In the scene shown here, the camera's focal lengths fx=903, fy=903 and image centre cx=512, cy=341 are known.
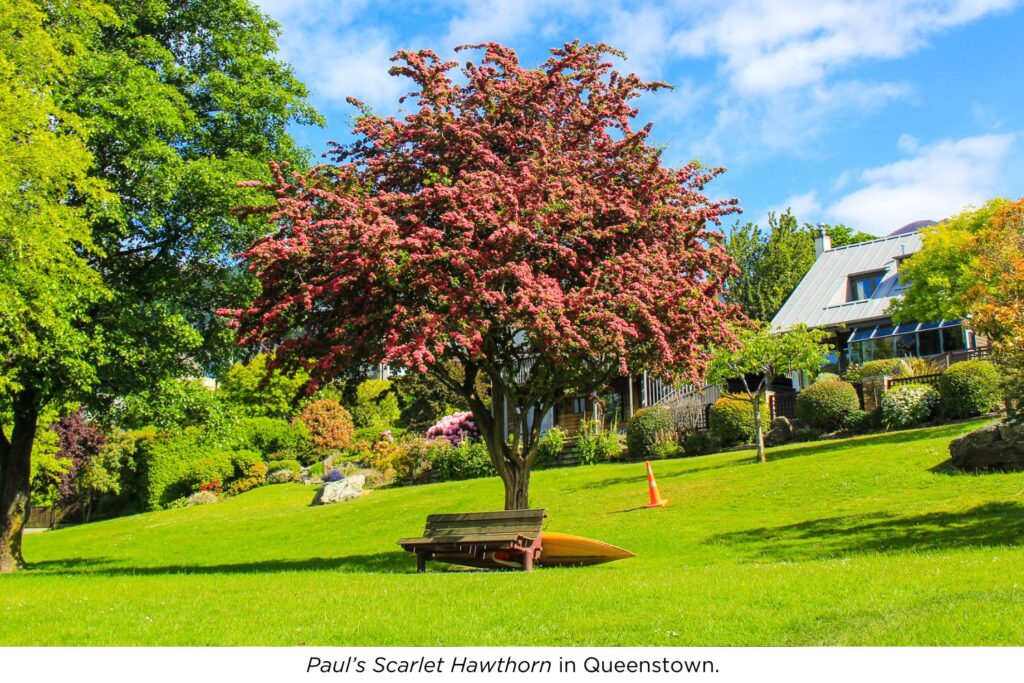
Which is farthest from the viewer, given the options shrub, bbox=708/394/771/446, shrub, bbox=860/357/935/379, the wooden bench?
shrub, bbox=860/357/935/379

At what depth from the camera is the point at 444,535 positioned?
14172mm

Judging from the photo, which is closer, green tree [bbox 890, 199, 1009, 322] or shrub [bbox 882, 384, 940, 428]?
shrub [bbox 882, 384, 940, 428]

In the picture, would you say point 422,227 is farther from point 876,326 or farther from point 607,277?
point 876,326

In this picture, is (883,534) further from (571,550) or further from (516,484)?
(516,484)

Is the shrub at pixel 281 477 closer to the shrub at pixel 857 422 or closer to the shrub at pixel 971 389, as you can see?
the shrub at pixel 857 422

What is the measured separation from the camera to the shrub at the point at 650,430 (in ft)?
100

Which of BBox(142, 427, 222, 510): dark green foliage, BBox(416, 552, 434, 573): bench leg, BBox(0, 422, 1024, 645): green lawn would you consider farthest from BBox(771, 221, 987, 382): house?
BBox(416, 552, 434, 573): bench leg

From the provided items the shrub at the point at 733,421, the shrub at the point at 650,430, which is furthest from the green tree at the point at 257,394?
the shrub at the point at 733,421

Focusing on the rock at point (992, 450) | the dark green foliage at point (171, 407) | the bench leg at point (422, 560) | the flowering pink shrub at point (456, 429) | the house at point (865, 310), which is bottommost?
the bench leg at point (422, 560)

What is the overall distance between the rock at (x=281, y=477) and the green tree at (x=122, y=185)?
70.3 ft

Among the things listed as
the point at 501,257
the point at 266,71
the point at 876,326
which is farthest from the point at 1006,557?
the point at 876,326

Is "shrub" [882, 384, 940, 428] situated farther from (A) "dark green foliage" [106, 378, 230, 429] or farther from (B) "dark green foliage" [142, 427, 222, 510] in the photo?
(B) "dark green foliage" [142, 427, 222, 510]

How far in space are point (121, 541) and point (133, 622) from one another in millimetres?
20860

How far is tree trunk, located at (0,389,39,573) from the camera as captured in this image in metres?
19.1
